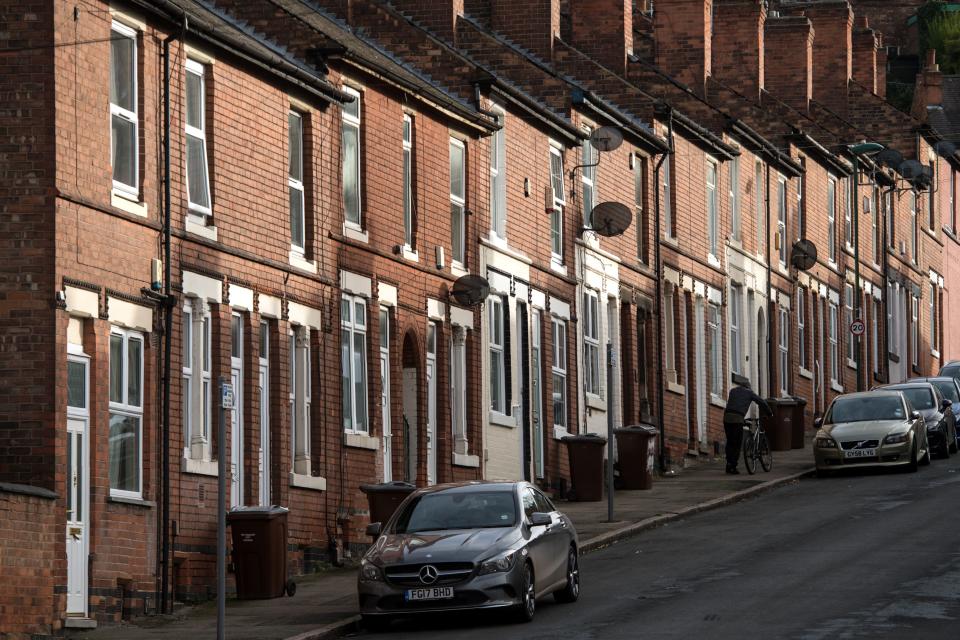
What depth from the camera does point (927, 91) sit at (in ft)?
261

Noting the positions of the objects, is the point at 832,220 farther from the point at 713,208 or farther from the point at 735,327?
the point at 713,208

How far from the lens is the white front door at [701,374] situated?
44.8 m

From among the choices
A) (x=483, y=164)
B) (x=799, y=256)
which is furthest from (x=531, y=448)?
(x=799, y=256)

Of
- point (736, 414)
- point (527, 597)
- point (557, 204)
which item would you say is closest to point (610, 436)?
point (557, 204)

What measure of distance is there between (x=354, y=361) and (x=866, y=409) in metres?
13.4

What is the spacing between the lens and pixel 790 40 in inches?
2357

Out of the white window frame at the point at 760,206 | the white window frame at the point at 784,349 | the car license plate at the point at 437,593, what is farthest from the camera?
the white window frame at the point at 784,349

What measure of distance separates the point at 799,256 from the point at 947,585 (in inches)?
1222

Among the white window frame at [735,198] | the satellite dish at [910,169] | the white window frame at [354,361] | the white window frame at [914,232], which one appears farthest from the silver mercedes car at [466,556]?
the white window frame at [914,232]

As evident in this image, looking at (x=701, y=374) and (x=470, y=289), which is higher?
(x=470, y=289)

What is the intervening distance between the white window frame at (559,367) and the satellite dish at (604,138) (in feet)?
10.7

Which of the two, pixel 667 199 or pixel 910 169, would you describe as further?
pixel 910 169

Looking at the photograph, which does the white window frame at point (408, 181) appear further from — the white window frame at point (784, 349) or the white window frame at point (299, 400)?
the white window frame at point (784, 349)

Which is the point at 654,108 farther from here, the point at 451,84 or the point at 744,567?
the point at 744,567
